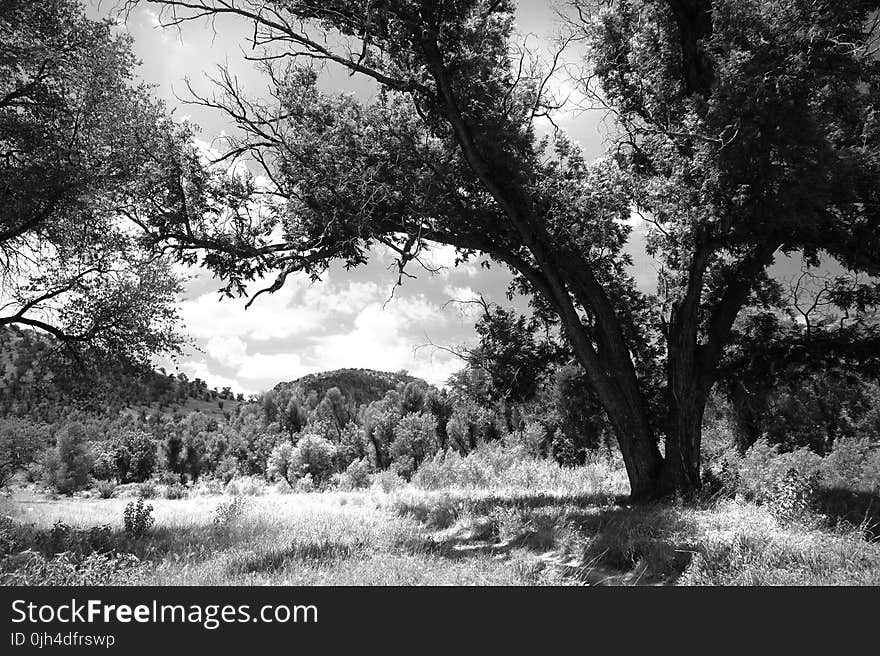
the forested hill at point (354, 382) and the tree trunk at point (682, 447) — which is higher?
the forested hill at point (354, 382)

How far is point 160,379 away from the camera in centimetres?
1298

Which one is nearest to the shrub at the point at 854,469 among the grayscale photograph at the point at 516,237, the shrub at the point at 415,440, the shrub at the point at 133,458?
the grayscale photograph at the point at 516,237

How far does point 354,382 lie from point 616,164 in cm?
16371

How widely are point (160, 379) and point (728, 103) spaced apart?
14.3m

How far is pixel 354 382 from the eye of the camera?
170625 millimetres

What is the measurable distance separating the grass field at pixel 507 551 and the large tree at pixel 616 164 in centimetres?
346

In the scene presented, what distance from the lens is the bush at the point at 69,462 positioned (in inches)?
2325

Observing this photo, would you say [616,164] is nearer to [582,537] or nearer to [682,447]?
[682,447]

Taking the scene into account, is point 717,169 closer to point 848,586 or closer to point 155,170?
point 848,586

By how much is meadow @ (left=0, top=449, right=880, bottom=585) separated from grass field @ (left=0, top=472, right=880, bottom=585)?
23mm

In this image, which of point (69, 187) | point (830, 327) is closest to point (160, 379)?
point (69, 187)

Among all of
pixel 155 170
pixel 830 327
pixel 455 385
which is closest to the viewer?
pixel 155 170

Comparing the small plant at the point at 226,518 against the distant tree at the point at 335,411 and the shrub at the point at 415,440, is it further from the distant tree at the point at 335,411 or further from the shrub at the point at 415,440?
the distant tree at the point at 335,411

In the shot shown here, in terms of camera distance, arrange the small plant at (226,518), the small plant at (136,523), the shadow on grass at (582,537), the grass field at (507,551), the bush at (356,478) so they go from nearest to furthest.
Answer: the grass field at (507,551) → the shadow on grass at (582,537) → the small plant at (136,523) → the small plant at (226,518) → the bush at (356,478)
